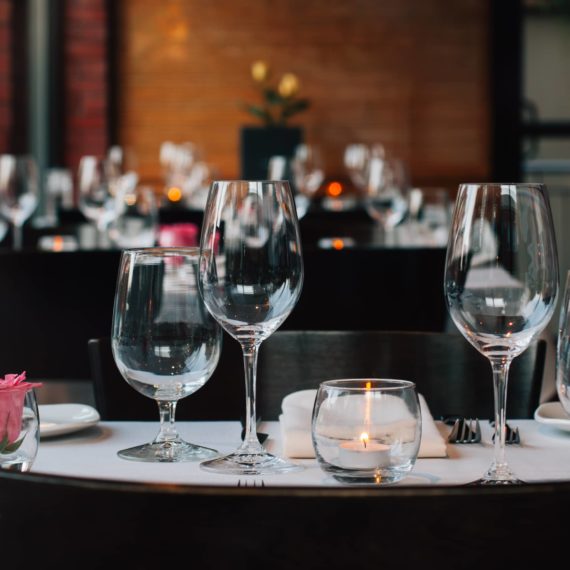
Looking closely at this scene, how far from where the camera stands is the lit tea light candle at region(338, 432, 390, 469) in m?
0.81

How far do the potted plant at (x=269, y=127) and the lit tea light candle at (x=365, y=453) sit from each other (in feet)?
21.9

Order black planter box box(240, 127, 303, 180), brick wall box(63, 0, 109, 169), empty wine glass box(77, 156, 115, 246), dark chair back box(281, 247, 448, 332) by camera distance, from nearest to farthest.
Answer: dark chair back box(281, 247, 448, 332)
empty wine glass box(77, 156, 115, 246)
black planter box box(240, 127, 303, 180)
brick wall box(63, 0, 109, 169)

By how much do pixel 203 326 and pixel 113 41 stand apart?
24.4 feet

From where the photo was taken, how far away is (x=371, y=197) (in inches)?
155

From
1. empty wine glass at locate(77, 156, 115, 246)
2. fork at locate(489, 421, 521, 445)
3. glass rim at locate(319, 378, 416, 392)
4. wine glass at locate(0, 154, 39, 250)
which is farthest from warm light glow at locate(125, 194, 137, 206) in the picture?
glass rim at locate(319, 378, 416, 392)

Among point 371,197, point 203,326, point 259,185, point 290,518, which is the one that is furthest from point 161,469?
point 371,197

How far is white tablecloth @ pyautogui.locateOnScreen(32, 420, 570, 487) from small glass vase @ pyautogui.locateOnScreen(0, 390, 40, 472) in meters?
0.02

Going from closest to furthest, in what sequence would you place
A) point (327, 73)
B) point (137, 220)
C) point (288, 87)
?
point (137, 220), point (288, 87), point (327, 73)

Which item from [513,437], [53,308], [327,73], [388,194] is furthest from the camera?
[327,73]

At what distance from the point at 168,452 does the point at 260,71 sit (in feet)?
23.1

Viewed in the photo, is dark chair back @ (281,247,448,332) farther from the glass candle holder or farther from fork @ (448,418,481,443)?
the glass candle holder

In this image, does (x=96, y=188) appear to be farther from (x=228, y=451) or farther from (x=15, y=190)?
(x=228, y=451)

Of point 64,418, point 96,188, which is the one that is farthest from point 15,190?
point 64,418

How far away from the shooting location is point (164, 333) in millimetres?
970
